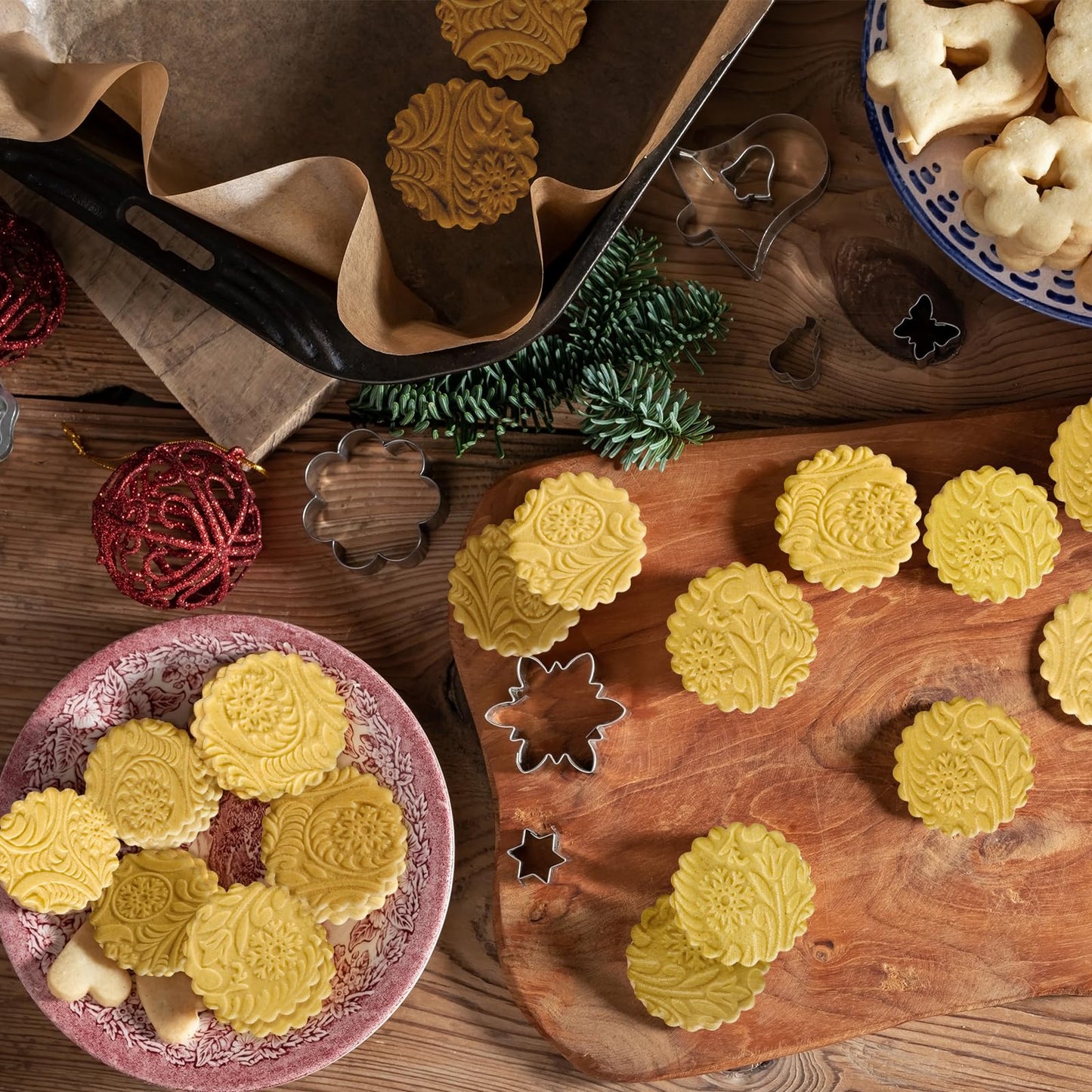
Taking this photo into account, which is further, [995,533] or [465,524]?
[465,524]

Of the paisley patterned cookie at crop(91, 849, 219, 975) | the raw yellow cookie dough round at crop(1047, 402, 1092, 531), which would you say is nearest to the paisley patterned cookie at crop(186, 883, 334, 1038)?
the paisley patterned cookie at crop(91, 849, 219, 975)

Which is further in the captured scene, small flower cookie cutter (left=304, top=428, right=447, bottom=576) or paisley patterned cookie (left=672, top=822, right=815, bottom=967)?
small flower cookie cutter (left=304, top=428, right=447, bottom=576)

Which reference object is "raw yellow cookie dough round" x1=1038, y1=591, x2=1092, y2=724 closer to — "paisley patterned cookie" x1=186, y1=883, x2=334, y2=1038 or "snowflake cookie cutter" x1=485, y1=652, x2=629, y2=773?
"snowflake cookie cutter" x1=485, y1=652, x2=629, y2=773

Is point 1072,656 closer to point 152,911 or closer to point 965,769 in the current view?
point 965,769

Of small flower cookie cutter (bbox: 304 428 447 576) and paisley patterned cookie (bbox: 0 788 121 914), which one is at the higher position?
small flower cookie cutter (bbox: 304 428 447 576)

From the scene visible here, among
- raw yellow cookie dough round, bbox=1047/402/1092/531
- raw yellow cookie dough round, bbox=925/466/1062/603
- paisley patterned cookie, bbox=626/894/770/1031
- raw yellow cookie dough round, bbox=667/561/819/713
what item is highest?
raw yellow cookie dough round, bbox=1047/402/1092/531

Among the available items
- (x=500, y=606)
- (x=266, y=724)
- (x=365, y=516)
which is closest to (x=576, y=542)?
(x=500, y=606)

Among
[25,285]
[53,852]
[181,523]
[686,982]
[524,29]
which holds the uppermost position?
[524,29]

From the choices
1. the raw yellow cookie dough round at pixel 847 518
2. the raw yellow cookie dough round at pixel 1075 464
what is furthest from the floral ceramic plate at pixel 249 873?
the raw yellow cookie dough round at pixel 1075 464
